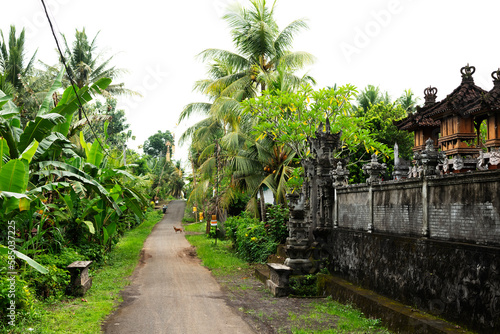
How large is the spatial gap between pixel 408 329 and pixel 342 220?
3.99 metres

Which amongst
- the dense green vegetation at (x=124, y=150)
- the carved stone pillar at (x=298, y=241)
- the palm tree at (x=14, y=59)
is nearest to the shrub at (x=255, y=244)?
the dense green vegetation at (x=124, y=150)

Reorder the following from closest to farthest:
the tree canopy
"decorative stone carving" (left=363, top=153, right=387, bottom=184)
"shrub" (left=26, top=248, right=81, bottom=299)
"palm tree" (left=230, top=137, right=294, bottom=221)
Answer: "shrub" (left=26, top=248, right=81, bottom=299) < "decorative stone carving" (left=363, top=153, right=387, bottom=184) < "palm tree" (left=230, top=137, right=294, bottom=221) < the tree canopy

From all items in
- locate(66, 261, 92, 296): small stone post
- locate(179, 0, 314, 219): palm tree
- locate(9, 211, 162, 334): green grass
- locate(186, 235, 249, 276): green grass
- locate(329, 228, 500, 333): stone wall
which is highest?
locate(179, 0, 314, 219): palm tree

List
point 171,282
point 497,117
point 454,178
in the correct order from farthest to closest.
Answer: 1. point 171,282
2. point 497,117
3. point 454,178

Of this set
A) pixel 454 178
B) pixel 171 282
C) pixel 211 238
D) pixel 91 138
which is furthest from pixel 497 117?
pixel 91 138

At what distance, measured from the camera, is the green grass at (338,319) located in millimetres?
6484

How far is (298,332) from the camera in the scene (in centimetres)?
650

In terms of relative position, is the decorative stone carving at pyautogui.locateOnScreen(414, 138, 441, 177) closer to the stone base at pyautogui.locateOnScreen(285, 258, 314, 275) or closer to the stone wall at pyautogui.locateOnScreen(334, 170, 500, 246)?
the stone wall at pyautogui.locateOnScreen(334, 170, 500, 246)

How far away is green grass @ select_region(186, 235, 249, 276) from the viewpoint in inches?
547

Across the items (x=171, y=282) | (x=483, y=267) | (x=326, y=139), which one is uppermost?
(x=326, y=139)

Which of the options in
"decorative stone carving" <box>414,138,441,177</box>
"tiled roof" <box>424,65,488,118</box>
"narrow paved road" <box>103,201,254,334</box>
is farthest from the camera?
"tiled roof" <box>424,65,488,118</box>

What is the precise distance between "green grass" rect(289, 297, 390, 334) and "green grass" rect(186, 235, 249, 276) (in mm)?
5473

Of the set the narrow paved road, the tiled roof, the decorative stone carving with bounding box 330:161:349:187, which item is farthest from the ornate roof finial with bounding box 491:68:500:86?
the narrow paved road

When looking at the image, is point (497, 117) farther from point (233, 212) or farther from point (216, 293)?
point (233, 212)
